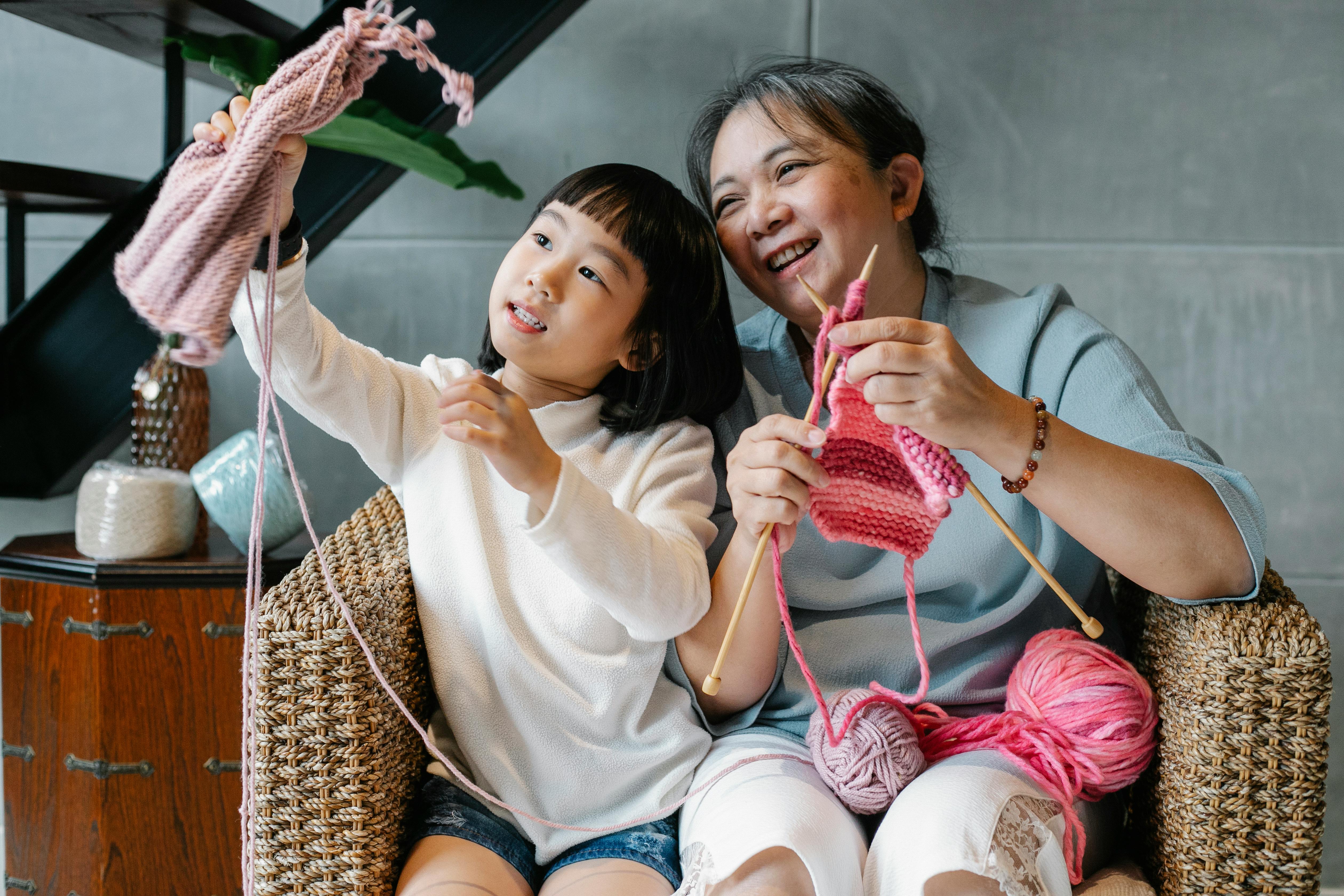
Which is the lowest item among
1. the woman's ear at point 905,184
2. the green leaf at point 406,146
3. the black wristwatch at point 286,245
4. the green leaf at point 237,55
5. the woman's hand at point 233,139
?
the black wristwatch at point 286,245

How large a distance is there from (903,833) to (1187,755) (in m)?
0.29

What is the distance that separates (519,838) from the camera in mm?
1025

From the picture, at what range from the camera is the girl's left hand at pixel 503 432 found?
2.78 feet

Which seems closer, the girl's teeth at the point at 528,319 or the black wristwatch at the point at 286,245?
the black wristwatch at the point at 286,245

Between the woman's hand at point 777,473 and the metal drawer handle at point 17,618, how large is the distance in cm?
107

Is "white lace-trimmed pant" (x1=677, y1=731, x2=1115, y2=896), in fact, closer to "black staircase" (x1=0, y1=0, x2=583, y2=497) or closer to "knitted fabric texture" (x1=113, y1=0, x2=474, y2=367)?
"knitted fabric texture" (x1=113, y1=0, x2=474, y2=367)

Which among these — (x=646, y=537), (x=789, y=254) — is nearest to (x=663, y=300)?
(x=789, y=254)

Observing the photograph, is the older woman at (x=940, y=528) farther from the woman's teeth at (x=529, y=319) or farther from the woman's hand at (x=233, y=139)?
the woman's hand at (x=233, y=139)

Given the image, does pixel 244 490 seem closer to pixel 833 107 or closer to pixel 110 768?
pixel 110 768

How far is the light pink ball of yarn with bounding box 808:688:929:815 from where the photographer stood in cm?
96

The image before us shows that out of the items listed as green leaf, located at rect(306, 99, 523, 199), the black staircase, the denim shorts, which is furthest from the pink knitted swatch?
the black staircase

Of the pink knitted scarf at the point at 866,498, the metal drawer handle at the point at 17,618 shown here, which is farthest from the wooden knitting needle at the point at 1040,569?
the metal drawer handle at the point at 17,618

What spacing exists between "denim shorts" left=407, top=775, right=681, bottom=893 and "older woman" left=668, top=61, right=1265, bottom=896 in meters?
0.04

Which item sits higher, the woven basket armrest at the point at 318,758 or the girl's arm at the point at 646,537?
the girl's arm at the point at 646,537
